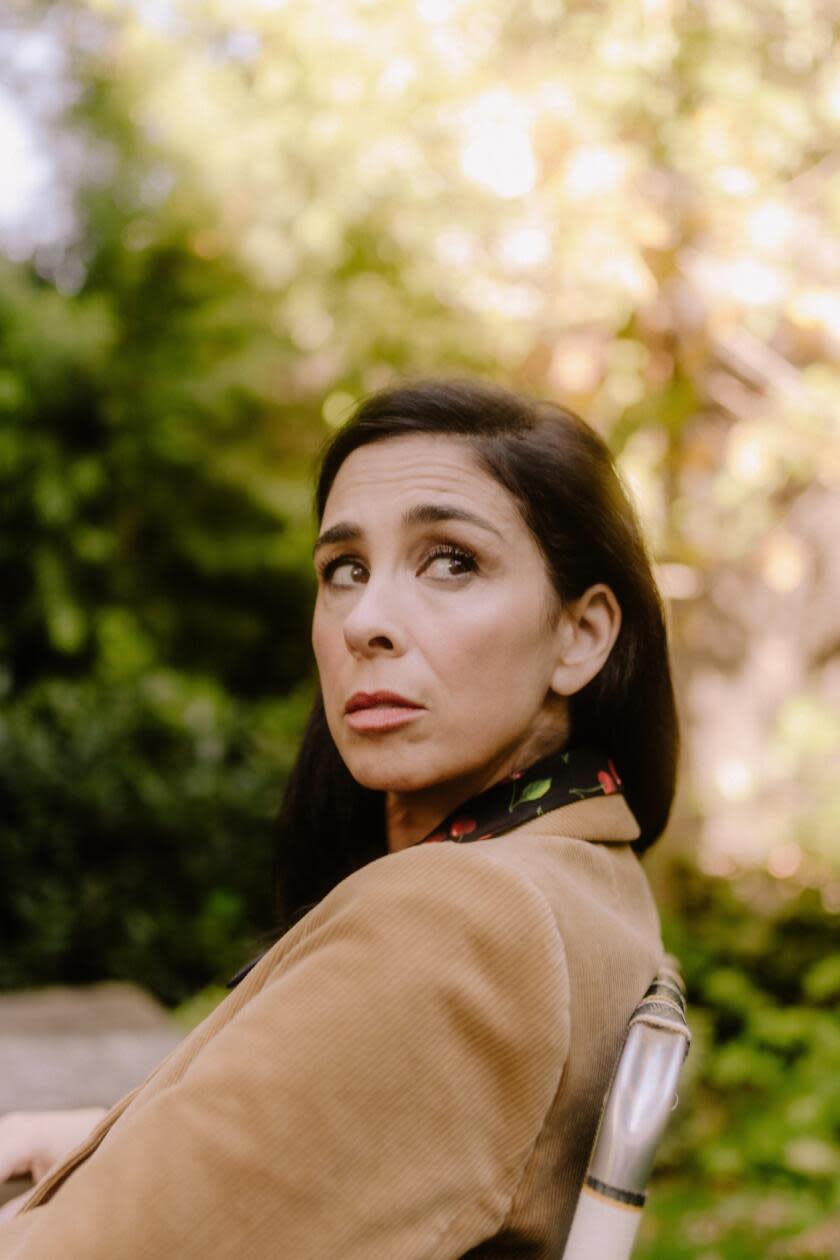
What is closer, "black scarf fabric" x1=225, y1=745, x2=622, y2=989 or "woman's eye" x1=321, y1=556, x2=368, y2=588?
"black scarf fabric" x1=225, y1=745, x2=622, y2=989

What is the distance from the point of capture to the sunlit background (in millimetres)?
4082

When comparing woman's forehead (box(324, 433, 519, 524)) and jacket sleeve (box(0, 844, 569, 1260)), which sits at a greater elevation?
woman's forehead (box(324, 433, 519, 524))

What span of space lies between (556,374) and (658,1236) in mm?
3156

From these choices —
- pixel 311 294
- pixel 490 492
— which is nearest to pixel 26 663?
pixel 311 294

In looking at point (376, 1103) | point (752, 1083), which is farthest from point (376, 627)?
point (752, 1083)

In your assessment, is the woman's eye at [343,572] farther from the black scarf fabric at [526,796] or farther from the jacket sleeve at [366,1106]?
the jacket sleeve at [366,1106]

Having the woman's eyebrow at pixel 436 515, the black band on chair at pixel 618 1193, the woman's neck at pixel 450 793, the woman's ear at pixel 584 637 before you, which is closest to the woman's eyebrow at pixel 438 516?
the woman's eyebrow at pixel 436 515

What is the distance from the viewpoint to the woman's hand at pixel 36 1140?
1.77 m

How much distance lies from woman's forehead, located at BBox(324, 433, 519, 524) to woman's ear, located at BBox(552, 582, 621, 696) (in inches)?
7.1

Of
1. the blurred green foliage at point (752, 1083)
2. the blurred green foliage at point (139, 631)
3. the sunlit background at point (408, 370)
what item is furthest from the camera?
the blurred green foliage at point (139, 631)

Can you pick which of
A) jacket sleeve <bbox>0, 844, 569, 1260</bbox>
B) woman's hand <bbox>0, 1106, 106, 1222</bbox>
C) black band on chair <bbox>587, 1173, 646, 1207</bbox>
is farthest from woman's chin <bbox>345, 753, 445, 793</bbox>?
woman's hand <bbox>0, 1106, 106, 1222</bbox>

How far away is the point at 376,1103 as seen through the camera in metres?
1.04

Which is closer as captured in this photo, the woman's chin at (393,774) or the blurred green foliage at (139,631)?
the woman's chin at (393,774)

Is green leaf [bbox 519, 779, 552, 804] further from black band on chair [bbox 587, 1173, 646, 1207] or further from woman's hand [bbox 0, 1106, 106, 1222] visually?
woman's hand [bbox 0, 1106, 106, 1222]
